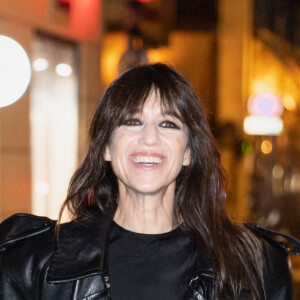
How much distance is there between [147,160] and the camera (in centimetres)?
240

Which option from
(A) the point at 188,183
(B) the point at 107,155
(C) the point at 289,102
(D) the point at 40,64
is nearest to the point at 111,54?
(D) the point at 40,64

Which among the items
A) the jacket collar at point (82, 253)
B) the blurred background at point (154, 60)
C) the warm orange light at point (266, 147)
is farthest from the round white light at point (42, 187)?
the warm orange light at point (266, 147)

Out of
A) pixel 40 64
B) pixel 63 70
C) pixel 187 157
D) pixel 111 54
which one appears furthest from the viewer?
pixel 111 54

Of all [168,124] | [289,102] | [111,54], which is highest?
[111,54]

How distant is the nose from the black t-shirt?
1.19ft

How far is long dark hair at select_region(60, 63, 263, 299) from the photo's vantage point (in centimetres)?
245

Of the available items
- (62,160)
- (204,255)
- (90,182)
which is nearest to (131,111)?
(90,182)

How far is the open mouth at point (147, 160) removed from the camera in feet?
7.86

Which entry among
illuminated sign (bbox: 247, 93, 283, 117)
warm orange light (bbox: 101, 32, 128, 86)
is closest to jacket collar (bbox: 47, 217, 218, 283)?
warm orange light (bbox: 101, 32, 128, 86)

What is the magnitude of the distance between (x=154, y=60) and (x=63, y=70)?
6.58 ft

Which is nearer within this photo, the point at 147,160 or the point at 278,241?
the point at 147,160

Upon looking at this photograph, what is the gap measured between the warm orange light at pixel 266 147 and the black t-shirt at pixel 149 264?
10.3 metres

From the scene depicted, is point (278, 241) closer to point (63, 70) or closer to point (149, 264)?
point (149, 264)

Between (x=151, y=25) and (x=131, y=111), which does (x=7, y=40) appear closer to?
(x=151, y=25)
